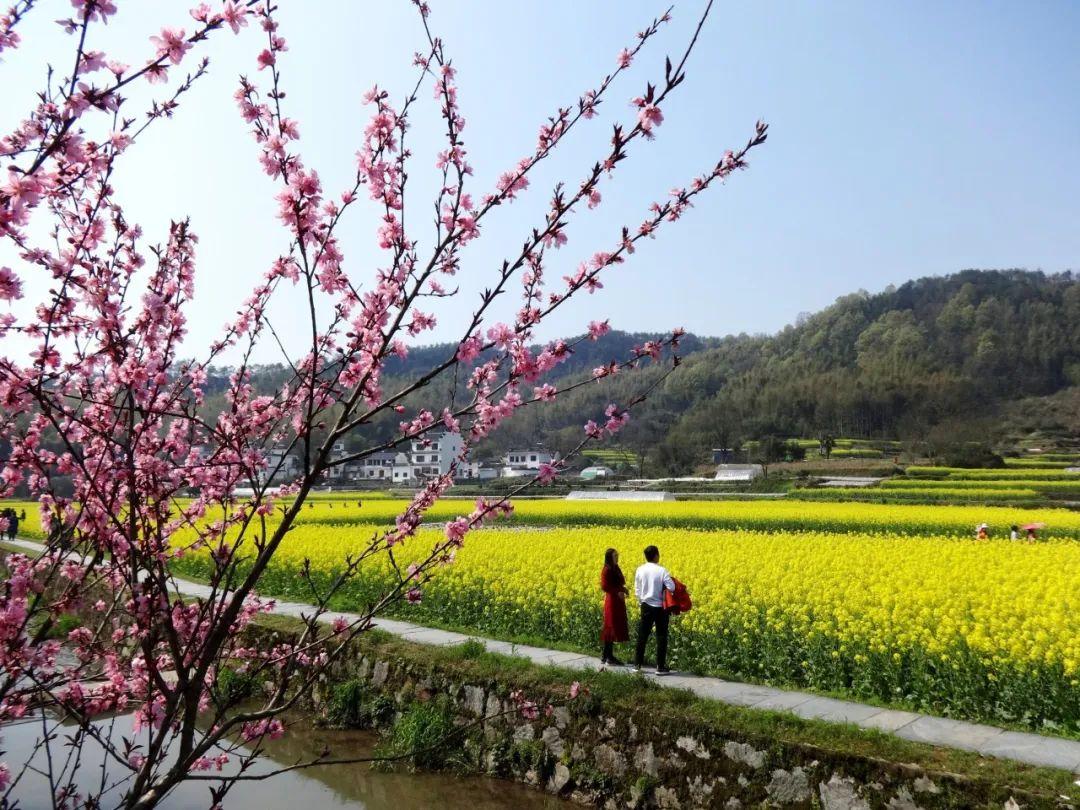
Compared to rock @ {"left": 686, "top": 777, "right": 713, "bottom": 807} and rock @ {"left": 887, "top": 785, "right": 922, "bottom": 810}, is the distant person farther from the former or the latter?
rock @ {"left": 887, "top": 785, "right": 922, "bottom": 810}

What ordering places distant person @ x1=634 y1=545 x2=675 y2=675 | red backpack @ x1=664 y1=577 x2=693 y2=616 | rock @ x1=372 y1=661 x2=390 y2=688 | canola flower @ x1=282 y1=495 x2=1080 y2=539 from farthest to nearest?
canola flower @ x1=282 y1=495 x2=1080 y2=539, rock @ x1=372 y1=661 x2=390 y2=688, distant person @ x1=634 y1=545 x2=675 y2=675, red backpack @ x1=664 y1=577 x2=693 y2=616

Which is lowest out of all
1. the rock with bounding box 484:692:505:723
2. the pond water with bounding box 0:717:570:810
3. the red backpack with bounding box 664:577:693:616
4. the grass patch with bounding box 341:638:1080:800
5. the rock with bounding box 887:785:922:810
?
the pond water with bounding box 0:717:570:810

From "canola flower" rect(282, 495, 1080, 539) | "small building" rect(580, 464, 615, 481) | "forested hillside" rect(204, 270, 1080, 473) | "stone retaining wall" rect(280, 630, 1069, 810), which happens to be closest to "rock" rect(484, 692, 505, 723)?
"stone retaining wall" rect(280, 630, 1069, 810)

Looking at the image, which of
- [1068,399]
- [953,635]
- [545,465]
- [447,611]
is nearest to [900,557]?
[953,635]

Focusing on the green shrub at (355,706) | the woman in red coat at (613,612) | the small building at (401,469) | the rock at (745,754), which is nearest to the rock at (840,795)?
the rock at (745,754)

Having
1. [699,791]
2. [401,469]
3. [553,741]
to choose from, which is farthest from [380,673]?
[401,469]

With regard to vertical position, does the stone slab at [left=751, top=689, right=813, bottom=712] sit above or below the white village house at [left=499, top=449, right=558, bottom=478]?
below

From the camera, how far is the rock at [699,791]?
6.21 meters

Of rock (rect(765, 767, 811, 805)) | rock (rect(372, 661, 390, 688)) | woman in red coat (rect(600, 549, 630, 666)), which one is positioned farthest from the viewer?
rock (rect(372, 661, 390, 688))

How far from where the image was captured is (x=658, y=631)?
8422 mm

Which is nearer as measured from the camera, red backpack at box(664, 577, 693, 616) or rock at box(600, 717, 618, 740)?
rock at box(600, 717, 618, 740)

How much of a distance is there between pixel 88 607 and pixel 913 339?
365ft

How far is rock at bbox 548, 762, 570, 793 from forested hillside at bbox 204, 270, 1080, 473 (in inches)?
1631

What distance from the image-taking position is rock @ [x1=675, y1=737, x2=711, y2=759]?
6.39 meters
